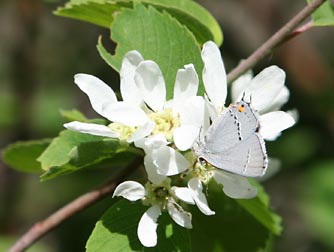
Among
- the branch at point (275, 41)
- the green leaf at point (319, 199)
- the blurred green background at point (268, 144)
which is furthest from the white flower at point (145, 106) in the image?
the green leaf at point (319, 199)

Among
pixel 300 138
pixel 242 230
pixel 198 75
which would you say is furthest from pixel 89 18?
pixel 300 138

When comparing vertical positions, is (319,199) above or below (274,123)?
below

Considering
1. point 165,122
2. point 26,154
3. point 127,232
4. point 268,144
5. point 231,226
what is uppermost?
point 165,122

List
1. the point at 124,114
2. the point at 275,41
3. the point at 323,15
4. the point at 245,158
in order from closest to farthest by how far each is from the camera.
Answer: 1. the point at 245,158
2. the point at 124,114
3. the point at 275,41
4. the point at 323,15

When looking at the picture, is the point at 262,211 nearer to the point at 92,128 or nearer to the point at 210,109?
the point at 210,109

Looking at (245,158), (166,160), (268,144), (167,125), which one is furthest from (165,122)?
(268,144)

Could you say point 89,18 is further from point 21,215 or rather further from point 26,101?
point 21,215

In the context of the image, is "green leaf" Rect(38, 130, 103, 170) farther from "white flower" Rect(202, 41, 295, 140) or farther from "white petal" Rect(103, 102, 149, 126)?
"white flower" Rect(202, 41, 295, 140)
